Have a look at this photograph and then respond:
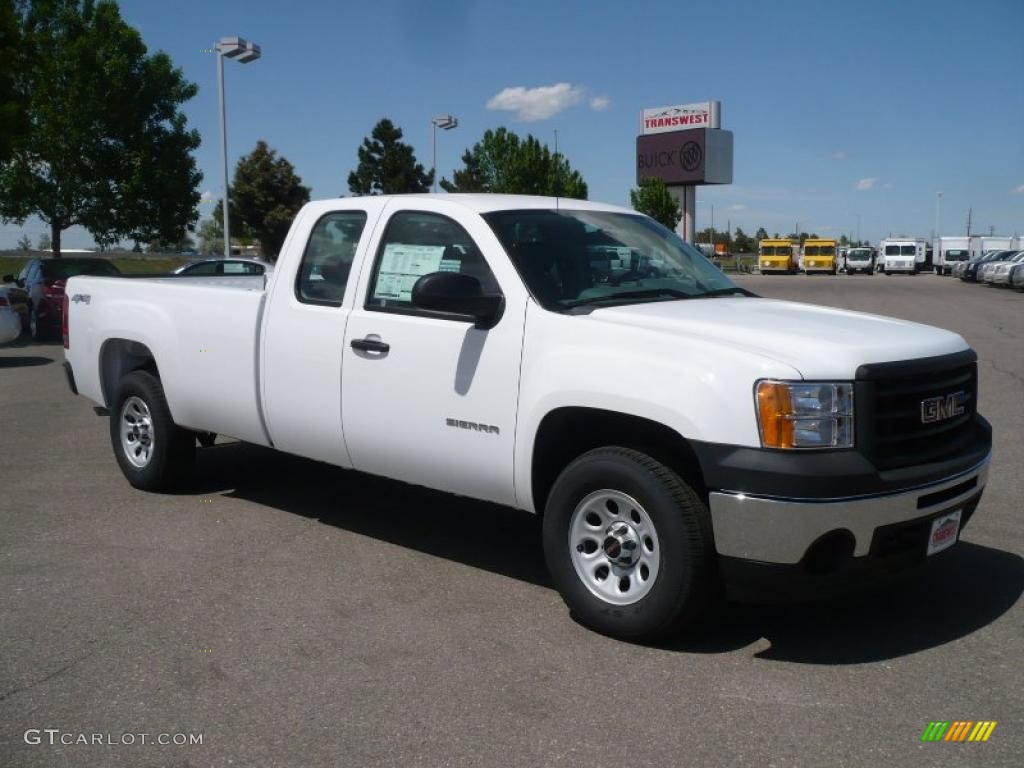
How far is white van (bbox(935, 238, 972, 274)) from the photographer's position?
6356 centimetres

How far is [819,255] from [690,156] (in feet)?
45.2

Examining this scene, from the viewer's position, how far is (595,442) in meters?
4.80

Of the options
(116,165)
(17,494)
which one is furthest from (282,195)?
(17,494)

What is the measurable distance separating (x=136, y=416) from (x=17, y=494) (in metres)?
0.99

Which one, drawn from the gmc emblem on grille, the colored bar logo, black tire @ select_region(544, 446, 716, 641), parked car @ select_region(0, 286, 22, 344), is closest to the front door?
black tire @ select_region(544, 446, 716, 641)

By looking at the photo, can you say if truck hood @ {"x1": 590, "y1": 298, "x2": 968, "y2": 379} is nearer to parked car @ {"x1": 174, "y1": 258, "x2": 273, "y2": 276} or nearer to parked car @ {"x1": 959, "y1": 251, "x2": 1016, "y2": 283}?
parked car @ {"x1": 174, "y1": 258, "x2": 273, "y2": 276}

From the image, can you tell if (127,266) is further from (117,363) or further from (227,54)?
(117,363)

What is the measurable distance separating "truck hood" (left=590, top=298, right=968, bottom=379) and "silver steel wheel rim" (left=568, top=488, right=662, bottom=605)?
2.60 ft

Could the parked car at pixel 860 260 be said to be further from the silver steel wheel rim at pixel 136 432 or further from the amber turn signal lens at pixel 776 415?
the amber turn signal lens at pixel 776 415

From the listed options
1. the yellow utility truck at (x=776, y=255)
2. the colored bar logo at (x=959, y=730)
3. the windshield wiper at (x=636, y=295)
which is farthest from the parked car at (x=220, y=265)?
the yellow utility truck at (x=776, y=255)

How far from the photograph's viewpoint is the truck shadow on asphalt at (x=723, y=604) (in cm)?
455

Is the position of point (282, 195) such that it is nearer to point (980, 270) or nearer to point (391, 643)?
point (980, 270)

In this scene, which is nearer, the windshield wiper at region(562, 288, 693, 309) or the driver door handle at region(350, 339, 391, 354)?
the windshield wiper at region(562, 288, 693, 309)

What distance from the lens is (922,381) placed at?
435 cm
